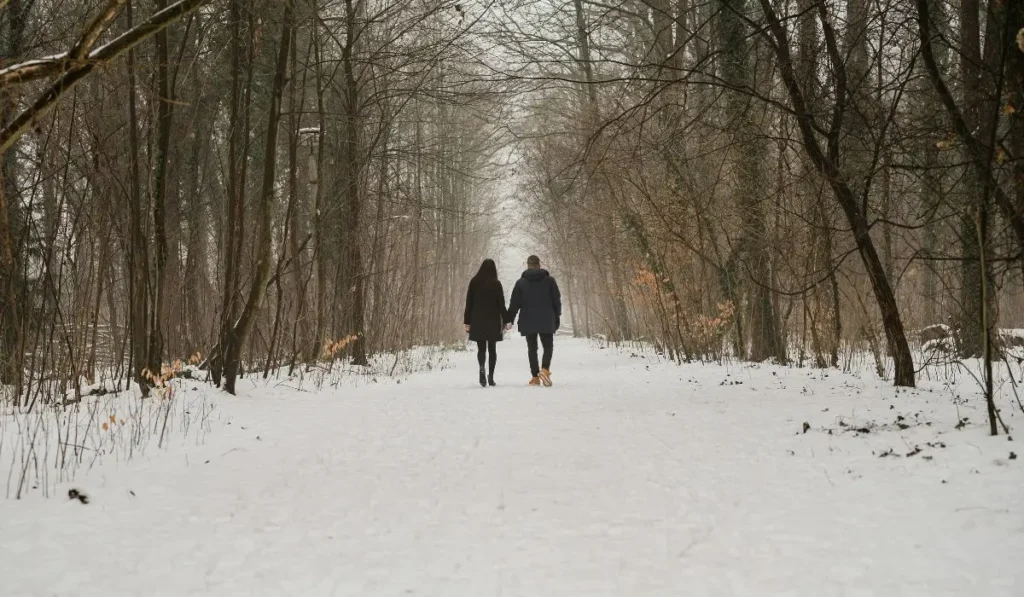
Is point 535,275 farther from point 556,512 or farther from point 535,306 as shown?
point 556,512

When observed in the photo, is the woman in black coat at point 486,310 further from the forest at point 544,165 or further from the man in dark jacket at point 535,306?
the forest at point 544,165

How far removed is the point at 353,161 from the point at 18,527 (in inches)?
416

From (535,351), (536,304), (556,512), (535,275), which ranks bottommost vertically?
(556,512)

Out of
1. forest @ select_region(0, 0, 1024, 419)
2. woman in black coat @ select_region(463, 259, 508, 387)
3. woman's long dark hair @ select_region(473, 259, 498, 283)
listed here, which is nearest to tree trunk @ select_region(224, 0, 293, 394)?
forest @ select_region(0, 0, 1024, 419)

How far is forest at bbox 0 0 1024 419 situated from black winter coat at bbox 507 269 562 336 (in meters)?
A: 2.41

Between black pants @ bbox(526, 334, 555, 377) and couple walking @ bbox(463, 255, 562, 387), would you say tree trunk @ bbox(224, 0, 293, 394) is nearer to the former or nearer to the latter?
couple walking @ bbox(463, 255, 562, 387)

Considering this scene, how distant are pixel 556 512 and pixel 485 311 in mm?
7804

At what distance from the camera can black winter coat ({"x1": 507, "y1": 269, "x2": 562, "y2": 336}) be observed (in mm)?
11789

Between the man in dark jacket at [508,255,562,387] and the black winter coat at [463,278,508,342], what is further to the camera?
the man in dark jacket at [508,255,562,387]

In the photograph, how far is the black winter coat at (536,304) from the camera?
38.7 ft

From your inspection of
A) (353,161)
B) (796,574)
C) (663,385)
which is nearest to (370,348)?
(353,161)

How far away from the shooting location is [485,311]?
11688 millimetres

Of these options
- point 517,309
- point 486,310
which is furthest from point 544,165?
point 486,310

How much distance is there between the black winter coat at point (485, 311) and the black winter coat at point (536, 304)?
9.5 inches
